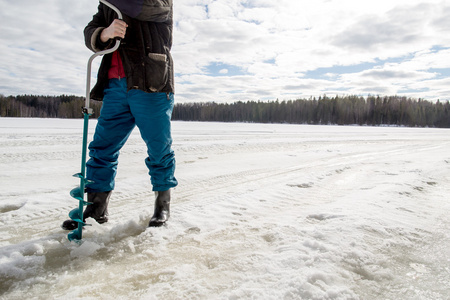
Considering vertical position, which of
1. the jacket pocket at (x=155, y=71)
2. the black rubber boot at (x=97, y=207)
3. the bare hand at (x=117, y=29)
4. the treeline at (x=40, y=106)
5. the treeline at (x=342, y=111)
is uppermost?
the treeline at (x=342, y=111)

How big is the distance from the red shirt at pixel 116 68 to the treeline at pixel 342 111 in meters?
75.2

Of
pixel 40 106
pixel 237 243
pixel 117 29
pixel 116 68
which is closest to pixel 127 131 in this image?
pixel 116 68

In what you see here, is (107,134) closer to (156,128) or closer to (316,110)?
(156,128)

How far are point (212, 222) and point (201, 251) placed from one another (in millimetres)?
429

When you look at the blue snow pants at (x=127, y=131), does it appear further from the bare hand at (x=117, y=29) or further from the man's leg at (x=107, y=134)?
the bare hand at (x=117, y=29)

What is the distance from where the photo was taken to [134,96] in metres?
1.88

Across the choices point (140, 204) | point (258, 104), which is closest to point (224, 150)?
point (140, 204)

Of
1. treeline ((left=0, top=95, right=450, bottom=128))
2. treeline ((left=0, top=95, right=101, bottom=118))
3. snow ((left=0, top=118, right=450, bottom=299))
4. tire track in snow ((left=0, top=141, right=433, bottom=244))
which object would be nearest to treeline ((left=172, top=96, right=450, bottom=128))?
treeline ((left=0, top=95, right=450, bottom=128))

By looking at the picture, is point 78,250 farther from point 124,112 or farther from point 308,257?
point 308,257

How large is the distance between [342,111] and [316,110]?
23.9 feet

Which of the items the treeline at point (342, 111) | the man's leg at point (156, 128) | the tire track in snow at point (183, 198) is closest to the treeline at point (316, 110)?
the treeline at point (342, 111)

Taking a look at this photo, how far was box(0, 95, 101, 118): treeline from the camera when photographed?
70188mm

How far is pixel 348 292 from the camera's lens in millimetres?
1144

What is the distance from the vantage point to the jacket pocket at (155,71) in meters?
1.85
